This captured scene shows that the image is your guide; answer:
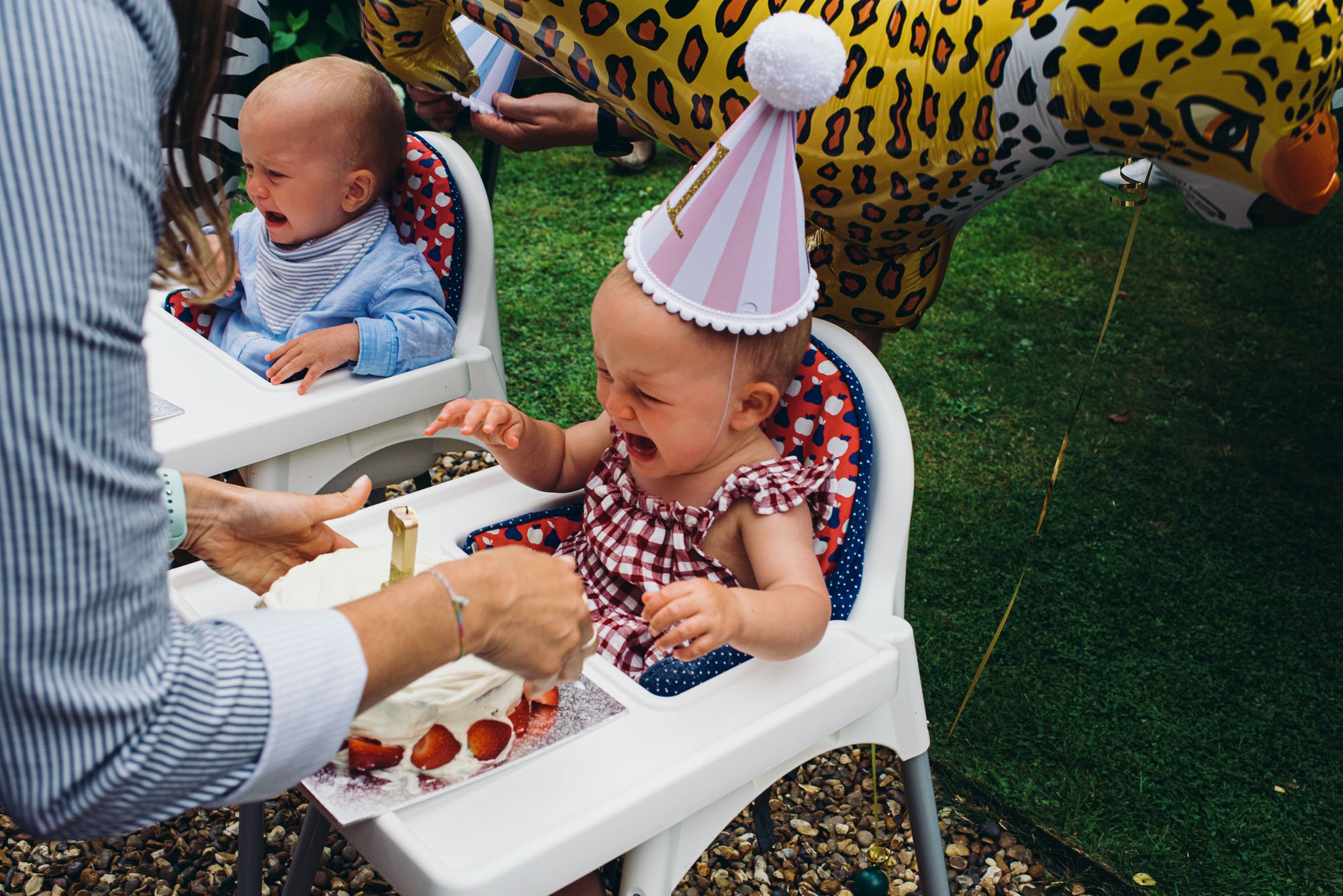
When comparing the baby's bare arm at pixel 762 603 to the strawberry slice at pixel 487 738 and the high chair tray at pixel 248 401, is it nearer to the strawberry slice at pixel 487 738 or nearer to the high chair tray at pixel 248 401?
the strawberry slice at pixel 487 738

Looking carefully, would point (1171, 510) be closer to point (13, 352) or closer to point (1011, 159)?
point (1011, 159)

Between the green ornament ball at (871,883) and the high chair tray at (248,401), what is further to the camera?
the green ornament ball at (871,883)

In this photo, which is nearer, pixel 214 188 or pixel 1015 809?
pixel 214 188

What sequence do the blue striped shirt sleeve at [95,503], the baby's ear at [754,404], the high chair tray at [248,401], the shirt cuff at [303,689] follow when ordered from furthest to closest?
the high chair tray at [248,401], the baby's ear at [754,404], the shirt cuff at [303,689], the blue striped shirt sleeve at [95,503]

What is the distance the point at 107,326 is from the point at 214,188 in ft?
1.15

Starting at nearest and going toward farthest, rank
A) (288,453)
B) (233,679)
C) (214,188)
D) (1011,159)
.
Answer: (233,679) → (214,188) → (1011,159) → (288,453)

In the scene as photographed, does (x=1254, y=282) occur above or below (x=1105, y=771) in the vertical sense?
above

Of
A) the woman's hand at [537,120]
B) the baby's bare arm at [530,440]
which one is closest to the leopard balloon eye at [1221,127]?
the baby's bare arm at [530,440]

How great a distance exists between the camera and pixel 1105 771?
1933mm

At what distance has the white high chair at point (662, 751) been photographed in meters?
0.90

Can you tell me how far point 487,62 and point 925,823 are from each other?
5.09 ft

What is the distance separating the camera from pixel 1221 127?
39.6 inches

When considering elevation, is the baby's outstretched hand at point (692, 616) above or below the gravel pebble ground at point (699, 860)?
above

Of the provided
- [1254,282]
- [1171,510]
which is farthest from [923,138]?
[1254,282]
